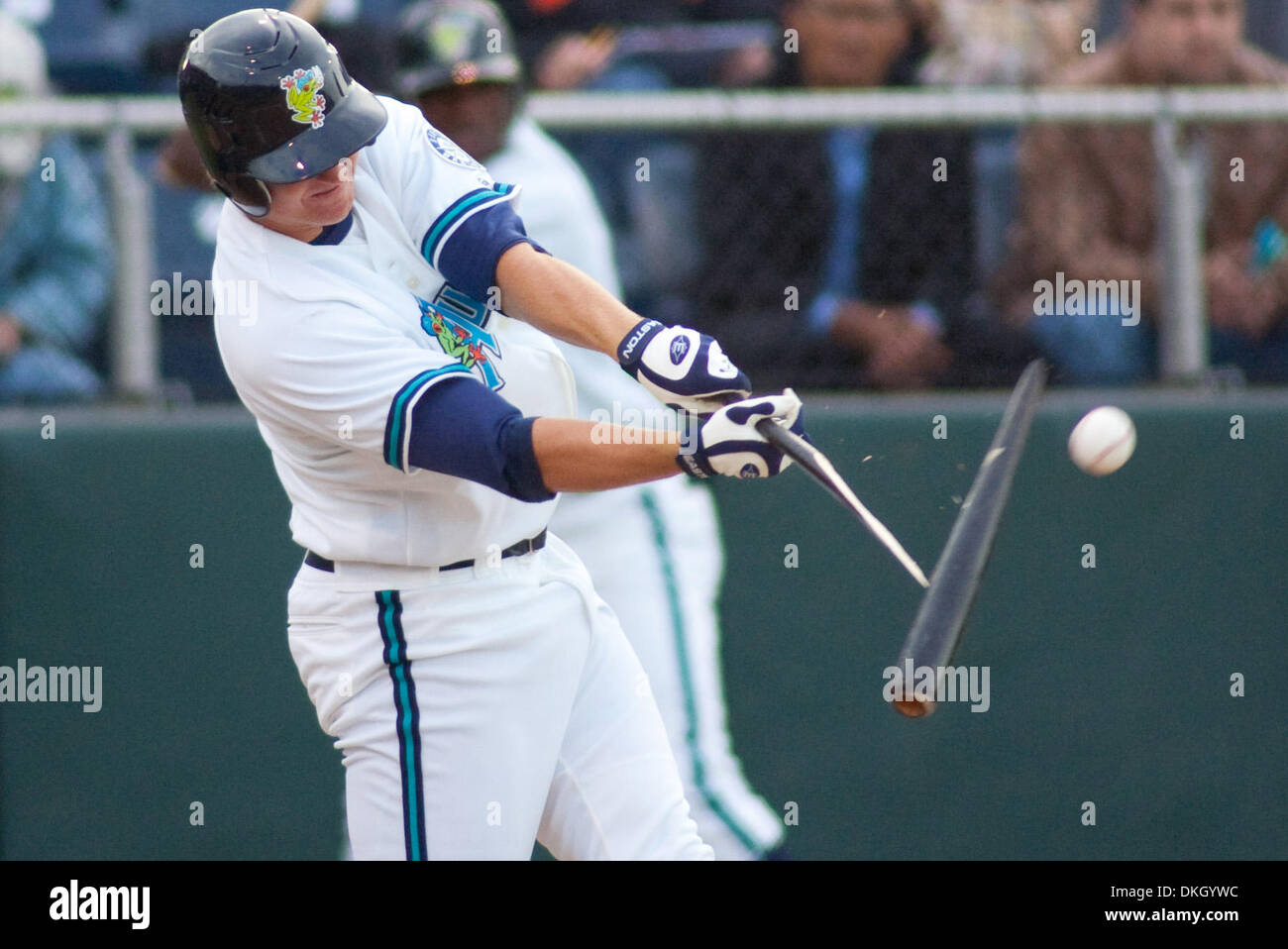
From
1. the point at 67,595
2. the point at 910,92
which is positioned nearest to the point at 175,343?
the point at 67,595

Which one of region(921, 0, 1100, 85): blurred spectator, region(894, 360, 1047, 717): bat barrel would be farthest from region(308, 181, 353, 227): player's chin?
region(921, 0, 1100, 85): blurred spectator

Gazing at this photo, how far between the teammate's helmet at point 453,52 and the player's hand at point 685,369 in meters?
1.58

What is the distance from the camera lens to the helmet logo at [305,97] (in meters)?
2.53

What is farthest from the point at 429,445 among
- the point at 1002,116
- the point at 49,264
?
the point at 1002,116

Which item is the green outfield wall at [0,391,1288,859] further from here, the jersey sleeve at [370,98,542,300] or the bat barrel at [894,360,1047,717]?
the jersey sleeve at [370,98,542,300]

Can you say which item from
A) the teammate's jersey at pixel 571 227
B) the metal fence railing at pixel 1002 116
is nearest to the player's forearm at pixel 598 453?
Result: the teammate's jersey at pixel 571 227

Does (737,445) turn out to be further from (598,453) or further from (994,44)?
(994,44)

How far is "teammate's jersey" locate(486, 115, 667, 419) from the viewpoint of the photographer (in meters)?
3.78

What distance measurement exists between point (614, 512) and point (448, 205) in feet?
4.22

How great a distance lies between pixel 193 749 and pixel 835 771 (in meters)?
1.65

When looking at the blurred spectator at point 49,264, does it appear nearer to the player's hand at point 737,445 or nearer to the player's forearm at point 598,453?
the player's forearm at point 598,453

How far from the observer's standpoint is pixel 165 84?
5.16 meters

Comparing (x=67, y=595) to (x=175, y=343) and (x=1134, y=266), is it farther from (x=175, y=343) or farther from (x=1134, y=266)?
(x=1134, y=266)

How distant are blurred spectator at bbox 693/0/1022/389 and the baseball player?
5.21 feet
